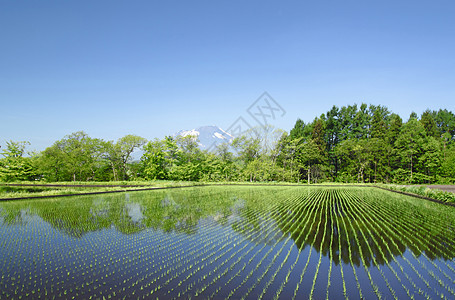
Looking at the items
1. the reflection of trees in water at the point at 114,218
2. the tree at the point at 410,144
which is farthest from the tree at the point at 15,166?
the tree at the point at 410,144

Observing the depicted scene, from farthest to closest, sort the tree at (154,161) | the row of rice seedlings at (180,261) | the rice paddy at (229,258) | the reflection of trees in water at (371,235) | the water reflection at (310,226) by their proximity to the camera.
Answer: the tree at (154,161) < the water reflection at (310,226) < the reflection of trees in water at (371,235) < the row of rice seedlings at (180,261) < the rice paddy at (229,258)

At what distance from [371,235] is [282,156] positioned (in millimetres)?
39975

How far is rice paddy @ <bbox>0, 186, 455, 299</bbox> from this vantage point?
4.47m

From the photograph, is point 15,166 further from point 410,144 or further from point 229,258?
point 410,144

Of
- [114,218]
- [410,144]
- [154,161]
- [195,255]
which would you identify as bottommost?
[114,218]

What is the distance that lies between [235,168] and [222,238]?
128ft

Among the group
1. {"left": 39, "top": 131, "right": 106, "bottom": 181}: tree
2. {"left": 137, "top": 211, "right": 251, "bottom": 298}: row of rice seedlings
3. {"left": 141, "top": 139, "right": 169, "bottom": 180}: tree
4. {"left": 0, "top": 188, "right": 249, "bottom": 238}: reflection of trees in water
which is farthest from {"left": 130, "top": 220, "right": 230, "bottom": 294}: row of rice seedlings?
{"left": 39, "top": 131, "right": 106, "bottom": 181}: tree

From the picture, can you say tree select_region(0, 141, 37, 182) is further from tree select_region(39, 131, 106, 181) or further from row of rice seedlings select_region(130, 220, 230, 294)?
row of rice seedlings select_region(130, 220, 230, 294)

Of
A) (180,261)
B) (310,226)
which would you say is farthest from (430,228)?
(180,261)

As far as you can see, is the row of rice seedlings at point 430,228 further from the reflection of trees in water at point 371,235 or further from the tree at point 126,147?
the tree at point 126,147

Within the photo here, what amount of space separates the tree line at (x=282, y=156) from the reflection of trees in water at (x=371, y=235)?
107 feet

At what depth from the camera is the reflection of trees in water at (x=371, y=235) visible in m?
6.53

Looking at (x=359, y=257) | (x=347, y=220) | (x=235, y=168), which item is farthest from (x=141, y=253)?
(x=235, y=168)

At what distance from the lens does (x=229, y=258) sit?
621cm
